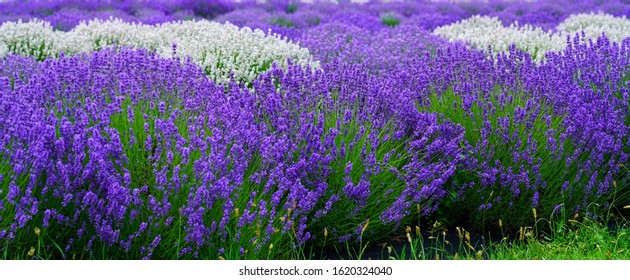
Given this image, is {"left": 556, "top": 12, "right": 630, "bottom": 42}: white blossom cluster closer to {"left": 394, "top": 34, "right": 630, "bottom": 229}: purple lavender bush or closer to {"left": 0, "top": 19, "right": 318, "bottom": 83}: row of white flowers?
{"left": 0, "top": 19, "right": 318, "bottom": 83}: row of white flowers

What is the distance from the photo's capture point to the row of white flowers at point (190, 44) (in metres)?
5.62

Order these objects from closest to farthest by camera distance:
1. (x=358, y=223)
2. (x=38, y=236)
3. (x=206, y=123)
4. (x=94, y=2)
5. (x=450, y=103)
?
(x=38, y=236)
(x=358, y=223)
(x=206, y=123)
(x=450, y=103)
(x=94, y=2)

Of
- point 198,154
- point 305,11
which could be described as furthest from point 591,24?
point 198,154

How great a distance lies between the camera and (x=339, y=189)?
3.38 metres

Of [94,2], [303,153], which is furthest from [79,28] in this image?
[94,2]

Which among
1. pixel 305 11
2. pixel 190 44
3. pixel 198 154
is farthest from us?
pixel 305 11

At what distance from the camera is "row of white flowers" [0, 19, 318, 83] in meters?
5.62

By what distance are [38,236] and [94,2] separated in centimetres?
1187

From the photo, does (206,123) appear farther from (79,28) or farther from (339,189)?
(79,28)

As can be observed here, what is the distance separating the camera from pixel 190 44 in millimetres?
6043

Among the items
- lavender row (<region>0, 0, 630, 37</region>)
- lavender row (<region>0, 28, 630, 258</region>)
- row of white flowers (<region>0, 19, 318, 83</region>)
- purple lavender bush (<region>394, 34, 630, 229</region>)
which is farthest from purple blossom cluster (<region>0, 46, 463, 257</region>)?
lavender row (<region>0, 0, 630, 37</region>)

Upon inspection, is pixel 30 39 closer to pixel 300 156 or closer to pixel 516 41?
pixel 300 156

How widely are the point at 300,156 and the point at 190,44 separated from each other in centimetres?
296

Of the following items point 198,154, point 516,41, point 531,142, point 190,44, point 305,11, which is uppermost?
point 198,154
